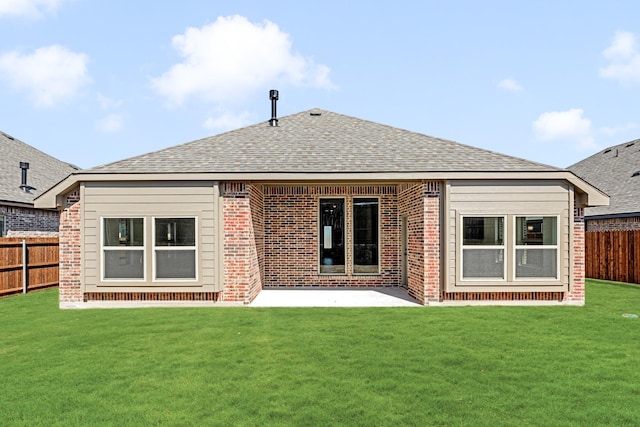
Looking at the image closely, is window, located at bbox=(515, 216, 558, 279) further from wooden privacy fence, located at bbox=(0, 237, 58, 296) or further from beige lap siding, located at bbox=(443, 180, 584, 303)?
wooden privacy fence, located at bbox=(0, 237, 58, 296)

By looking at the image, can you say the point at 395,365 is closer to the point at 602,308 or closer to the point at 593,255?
the point at 602,308

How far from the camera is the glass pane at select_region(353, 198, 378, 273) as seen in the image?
42.3ft

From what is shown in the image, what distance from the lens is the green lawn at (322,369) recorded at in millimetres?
4156

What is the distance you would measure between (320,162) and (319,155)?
583mm

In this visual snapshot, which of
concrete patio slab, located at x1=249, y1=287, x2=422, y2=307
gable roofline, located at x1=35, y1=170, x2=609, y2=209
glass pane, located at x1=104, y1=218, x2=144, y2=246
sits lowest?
concrete patio slab, located at x1=249, y1=287, x2=422, y2=307

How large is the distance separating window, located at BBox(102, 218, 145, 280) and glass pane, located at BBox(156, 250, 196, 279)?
43 cm

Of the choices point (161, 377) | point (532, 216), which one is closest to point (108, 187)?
point (161, 377)

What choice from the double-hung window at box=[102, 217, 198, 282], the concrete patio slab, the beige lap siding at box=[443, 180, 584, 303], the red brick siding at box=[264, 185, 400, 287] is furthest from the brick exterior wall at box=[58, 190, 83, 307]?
the beige lap siding at box=[443, 180, 584, 303]

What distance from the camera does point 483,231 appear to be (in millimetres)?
9844

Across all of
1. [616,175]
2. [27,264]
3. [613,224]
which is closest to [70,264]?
[27,264]

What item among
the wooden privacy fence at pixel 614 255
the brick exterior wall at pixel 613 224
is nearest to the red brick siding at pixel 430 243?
the wooden privacy fence at pixel 614 255

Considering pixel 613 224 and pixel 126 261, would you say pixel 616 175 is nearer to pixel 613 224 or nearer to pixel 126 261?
pixel 613 224

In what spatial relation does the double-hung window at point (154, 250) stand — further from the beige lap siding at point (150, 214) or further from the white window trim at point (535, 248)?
the white window trim at point (535, 248)

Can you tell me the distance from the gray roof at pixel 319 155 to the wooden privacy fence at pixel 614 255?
7467mm
